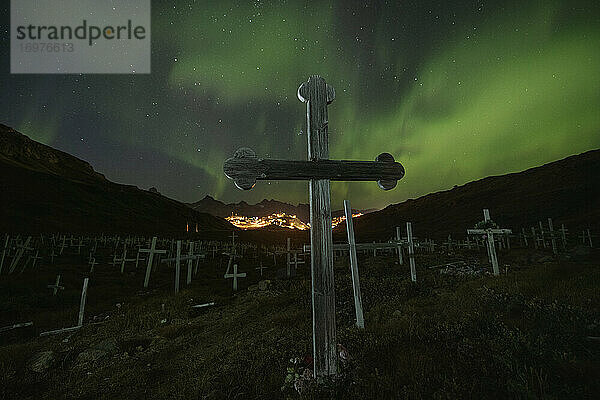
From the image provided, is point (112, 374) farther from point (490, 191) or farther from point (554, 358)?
point (490, 191)

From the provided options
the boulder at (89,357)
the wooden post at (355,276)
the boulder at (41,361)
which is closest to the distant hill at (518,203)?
the wooden post at (355,276)

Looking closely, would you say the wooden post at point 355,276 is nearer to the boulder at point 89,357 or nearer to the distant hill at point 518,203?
the boulder at point 89,357

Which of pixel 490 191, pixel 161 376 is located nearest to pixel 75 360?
pixel 161 376

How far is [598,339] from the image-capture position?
3.83 metres

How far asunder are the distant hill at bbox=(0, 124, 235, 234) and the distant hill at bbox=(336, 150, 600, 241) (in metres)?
85.9

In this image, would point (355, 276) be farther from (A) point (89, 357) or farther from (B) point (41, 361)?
(B) point (41, 361)

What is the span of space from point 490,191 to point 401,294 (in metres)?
128

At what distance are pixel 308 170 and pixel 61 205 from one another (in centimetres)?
11667

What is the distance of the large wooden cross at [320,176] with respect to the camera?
3488 mm

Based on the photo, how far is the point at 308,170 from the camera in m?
3.67

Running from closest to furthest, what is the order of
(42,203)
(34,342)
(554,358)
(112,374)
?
(554,358) < (112,374) < (34,342) < (42,203)

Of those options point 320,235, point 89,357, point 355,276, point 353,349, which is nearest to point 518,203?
point 355,276

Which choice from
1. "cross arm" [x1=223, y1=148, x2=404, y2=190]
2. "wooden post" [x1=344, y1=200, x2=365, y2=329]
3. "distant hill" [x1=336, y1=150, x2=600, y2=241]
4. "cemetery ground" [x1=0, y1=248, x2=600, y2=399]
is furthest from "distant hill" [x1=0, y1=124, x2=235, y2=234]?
"distant hill" [x1=336, y1=150, x2=600, y2=241]

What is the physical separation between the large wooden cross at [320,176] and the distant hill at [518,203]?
62153mm
